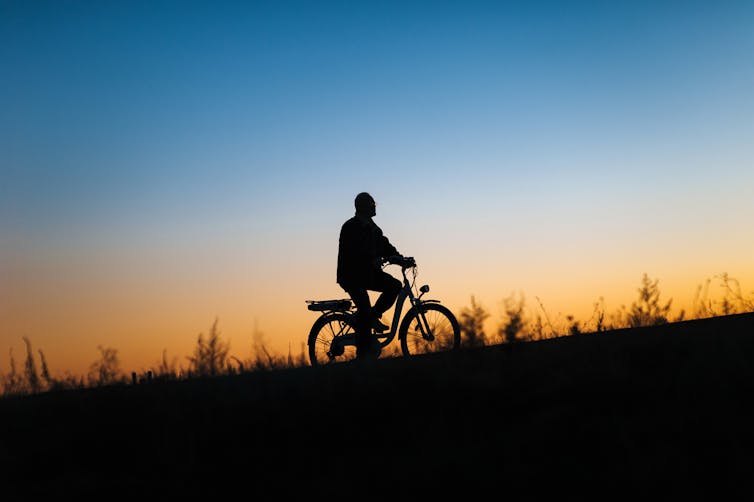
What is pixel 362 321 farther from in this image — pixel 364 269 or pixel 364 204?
pixel 364 204

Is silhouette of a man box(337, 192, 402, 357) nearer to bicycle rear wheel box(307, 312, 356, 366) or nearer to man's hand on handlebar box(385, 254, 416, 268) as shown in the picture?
man's hand on handlebar box(385, 254, 416, 268)

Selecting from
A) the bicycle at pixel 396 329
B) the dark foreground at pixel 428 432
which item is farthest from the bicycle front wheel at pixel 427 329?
the dark foreground at pixel 428 432

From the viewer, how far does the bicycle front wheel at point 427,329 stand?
13039mm

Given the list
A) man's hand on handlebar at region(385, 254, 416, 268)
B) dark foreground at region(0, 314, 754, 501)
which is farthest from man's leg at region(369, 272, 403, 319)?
dark foreground at region(0, 314, 754, 501)

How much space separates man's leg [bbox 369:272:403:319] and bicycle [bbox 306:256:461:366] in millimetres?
109

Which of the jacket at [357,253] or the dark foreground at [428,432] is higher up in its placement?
the jacket at [357,253]

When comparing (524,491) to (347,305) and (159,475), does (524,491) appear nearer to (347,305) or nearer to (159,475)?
(159,475)

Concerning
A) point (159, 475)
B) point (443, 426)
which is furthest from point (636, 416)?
point (159, 475)

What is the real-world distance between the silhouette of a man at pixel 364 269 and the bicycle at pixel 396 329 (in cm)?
14

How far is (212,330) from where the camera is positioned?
1327 centimetres

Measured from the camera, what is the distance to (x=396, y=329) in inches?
520

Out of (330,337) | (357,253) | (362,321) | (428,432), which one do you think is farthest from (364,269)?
Result: (428,432)

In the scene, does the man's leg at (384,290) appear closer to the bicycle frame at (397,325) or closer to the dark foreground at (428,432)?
the bicycle frame at (397,325)

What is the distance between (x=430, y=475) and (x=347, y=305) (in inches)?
277
